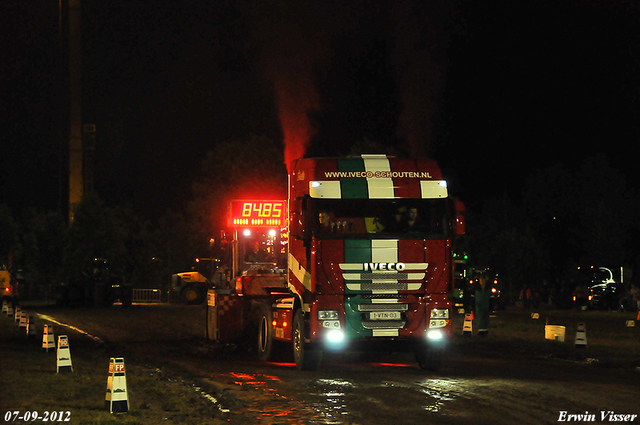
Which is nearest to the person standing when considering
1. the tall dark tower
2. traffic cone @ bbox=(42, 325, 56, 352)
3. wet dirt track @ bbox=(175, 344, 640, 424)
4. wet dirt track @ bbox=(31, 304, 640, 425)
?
wet dirt track @ bbox=(31, 304, 640, 425)

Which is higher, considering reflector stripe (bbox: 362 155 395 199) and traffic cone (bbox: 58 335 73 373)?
reflector stripe (bbox: 362 155 395 199)

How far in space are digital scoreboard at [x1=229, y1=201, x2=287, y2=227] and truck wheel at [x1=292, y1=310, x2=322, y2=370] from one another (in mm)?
7837

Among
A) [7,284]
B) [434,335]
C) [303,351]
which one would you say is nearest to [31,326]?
[303,351]

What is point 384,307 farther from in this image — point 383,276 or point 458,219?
point 458,219

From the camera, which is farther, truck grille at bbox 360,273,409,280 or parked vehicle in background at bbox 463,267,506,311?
parked vehicle in background at bbox 463,267,506,311

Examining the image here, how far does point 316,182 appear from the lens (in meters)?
16.4

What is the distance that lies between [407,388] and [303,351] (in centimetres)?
302

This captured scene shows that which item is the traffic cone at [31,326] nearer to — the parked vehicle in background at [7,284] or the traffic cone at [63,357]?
the traffic cone at [63,357]

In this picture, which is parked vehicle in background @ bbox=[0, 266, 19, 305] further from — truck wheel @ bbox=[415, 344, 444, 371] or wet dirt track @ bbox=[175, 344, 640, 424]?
truck wheel @ bbox=[415, 344, 444, 371]

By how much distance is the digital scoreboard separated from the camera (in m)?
24.8

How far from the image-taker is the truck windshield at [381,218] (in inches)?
637

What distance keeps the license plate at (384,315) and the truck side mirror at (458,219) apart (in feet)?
5.86

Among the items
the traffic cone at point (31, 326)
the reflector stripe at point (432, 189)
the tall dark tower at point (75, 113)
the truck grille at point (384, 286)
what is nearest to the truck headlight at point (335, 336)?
the truck grille at point (384, 286)

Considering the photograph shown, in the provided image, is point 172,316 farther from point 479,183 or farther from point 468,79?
point 479,183
